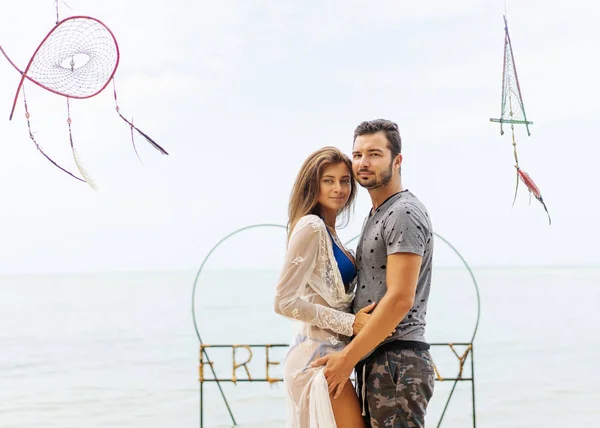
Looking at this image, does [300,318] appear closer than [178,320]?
Yes

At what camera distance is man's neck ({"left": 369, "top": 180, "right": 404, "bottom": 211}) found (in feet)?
8.40

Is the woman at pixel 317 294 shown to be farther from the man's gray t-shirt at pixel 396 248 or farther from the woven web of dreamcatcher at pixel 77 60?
the woven web of dreamcatcher at pixel 77 60

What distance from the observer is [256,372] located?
430 inches

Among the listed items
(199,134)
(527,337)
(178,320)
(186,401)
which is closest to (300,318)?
(186,401)

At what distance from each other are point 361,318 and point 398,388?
26 cm

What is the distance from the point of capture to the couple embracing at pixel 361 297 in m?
2.39

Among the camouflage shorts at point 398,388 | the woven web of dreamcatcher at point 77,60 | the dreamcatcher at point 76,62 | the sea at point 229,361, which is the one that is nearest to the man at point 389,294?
the camouflage shorts at point 398,388

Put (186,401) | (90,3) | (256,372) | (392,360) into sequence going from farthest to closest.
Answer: (256,372) → (186,401) → (90,3) → (392,360)

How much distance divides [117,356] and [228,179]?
12272 millimetres

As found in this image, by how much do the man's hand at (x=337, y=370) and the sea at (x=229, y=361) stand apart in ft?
5.97

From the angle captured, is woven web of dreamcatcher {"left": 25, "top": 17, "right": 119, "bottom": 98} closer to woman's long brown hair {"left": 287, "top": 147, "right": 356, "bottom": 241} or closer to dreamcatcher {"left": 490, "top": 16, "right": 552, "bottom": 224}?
woman's long brown hair {"left": 287, "top": 147, "right": 356, "bottom": 241}

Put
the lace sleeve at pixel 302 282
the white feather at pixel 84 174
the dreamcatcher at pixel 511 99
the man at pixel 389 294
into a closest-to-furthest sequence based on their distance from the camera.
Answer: the man at pixel 389 294 < the lace sleeve at pixel 302 282 < the white feather at pixel 84 174 < the dreamcatcher at pixel 511 99

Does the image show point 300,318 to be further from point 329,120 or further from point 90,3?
point 329,120

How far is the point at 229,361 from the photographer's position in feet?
38.9
